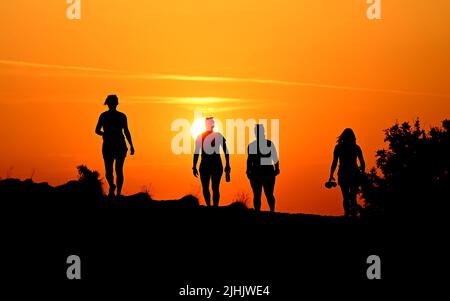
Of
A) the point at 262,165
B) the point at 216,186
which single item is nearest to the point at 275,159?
the point at 262,165

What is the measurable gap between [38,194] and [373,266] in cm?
796

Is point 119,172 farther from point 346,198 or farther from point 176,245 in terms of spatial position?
point 346,198

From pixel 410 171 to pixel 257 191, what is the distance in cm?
3251

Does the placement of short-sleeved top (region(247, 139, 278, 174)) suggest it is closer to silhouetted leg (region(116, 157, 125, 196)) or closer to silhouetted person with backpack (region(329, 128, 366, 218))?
silhouetted person with backpack (region(329, 128, 366, 218))

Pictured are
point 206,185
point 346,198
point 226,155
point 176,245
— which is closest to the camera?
point 176,245

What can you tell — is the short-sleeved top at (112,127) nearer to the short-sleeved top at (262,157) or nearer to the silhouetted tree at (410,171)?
the short-sleeved top at (262,157)

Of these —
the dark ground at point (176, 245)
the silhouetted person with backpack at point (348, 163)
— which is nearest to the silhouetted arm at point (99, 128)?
the dark ground at point (176, 245)

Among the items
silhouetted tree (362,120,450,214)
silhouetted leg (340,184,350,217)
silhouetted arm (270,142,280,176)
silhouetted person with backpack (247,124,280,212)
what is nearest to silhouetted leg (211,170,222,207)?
silhouetted person with backpack (247,124,280,212)

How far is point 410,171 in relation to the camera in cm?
5472

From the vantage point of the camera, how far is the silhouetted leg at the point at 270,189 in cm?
2320
